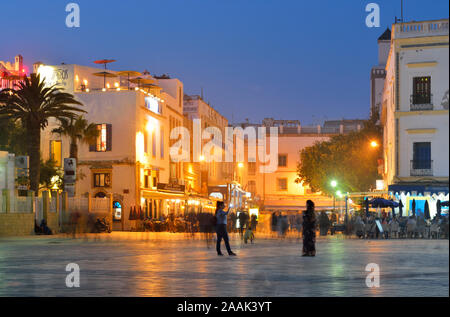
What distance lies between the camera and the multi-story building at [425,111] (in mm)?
4824

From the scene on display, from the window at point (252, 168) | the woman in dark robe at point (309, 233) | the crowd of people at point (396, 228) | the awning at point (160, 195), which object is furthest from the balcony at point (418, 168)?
the window at point (252, 168)

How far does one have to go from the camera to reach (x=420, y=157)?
26.3ft

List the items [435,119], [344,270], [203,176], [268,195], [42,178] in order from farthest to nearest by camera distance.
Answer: [268,195] < [203,176] < [42,178] < [344,270] < [435,119]

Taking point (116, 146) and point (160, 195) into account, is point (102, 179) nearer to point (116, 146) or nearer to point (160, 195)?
point (116, 146)

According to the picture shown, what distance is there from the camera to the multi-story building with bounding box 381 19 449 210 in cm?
482

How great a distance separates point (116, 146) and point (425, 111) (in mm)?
49568

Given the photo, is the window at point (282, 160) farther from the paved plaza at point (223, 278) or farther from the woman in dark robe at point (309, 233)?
the paved plaza at point (223, 278)

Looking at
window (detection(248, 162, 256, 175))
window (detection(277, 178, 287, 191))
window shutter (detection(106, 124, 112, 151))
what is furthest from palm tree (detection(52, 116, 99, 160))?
window (detection(248, 162, 256, 175))
